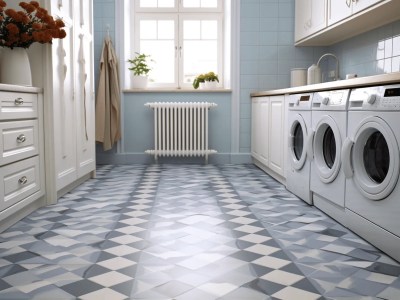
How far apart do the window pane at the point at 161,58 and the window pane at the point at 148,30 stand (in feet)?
0.22

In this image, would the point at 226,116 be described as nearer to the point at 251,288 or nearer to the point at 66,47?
the point at 66,47

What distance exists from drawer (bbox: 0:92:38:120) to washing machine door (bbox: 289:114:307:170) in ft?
5.50

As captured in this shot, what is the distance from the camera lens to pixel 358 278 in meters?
Result: 1.73

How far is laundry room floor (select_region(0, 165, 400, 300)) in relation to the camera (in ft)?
5.35

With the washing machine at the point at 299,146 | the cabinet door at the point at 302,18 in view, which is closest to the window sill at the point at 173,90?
the cabinet door at the point at 302,18

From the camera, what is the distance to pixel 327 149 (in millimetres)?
2773

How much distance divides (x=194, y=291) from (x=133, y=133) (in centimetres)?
368

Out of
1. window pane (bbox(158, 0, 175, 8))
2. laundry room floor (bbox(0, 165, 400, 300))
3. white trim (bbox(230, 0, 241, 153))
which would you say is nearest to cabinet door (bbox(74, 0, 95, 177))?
laundry room floor (bbox(0, 165, 400, 300))

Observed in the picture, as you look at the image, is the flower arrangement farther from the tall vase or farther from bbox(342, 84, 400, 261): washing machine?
bbox(342, 84, 400, 261): washing machine

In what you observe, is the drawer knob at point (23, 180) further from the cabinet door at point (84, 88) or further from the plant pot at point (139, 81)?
the plant pot at point (139, 81)

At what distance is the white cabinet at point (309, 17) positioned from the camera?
396 centimetres

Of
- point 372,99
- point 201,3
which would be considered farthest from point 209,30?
point 372,99

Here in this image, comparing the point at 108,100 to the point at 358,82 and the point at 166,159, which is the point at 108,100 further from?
the point at 358,82

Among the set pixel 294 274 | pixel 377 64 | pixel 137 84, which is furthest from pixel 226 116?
pixel 294 274
